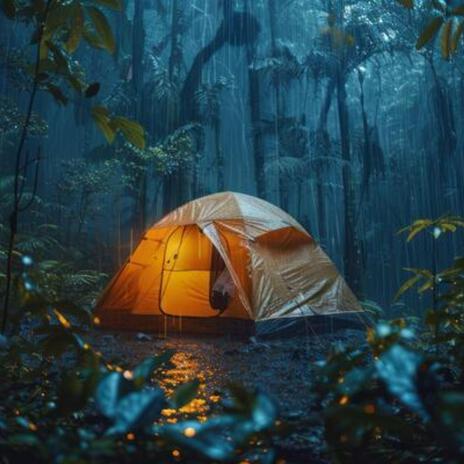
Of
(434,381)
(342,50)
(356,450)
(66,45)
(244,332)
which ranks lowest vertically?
(244,332)

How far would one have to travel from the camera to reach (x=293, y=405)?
2887 mm

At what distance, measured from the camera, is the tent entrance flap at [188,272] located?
727 centimetres

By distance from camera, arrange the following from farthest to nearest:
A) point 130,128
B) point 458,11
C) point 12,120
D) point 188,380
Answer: point 12,120, point 188,380, point 130,128, point 458,11

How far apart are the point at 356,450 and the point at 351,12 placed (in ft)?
47.9

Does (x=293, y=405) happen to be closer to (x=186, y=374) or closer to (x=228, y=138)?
(x=186, y=374)

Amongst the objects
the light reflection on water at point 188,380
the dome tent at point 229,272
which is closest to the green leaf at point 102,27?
the light reflection on water at point 188,380

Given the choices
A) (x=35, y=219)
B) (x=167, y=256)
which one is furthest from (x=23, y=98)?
(x=167, y=256)

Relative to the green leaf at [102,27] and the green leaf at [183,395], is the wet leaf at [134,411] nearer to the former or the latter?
the green leaf at [183,395]

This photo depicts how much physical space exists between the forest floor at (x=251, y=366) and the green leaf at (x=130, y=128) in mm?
896

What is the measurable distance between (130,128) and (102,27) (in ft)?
1.24

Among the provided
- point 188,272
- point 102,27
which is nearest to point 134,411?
point 102,27

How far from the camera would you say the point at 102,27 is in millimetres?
1609

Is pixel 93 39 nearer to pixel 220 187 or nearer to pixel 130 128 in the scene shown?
pixel 130 128

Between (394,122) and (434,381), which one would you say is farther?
(394,122)
